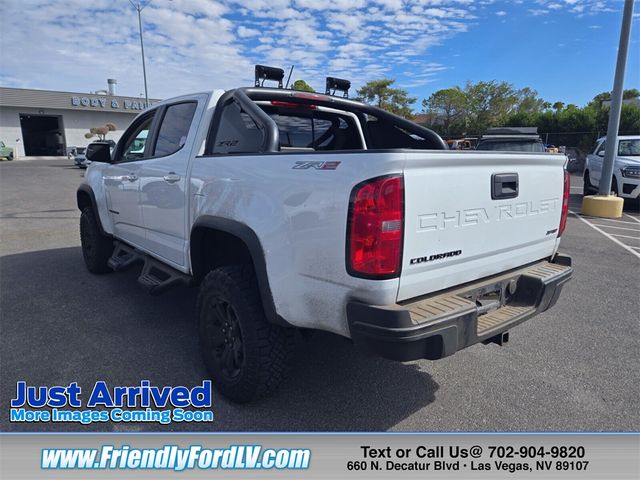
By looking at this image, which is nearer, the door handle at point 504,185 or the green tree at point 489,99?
the door handle at point 504,185

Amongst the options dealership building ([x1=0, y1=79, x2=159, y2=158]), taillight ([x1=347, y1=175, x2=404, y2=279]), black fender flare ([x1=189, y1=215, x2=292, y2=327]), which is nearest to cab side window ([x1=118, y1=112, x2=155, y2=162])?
black fender flare ([x1=189, y1=215, x2=292, y2=327])

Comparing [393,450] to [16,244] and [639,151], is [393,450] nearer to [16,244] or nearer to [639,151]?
[16,244]

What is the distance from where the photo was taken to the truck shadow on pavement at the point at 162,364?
8.67ft

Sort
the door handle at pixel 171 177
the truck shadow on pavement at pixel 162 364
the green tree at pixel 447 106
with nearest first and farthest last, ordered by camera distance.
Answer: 1. the truck shadow on pavement at pixel 162 364
2. the door handle at pixel 171 177
3. the green tree at pixel 447 106

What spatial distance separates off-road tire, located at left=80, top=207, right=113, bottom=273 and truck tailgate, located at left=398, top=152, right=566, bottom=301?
4.15m

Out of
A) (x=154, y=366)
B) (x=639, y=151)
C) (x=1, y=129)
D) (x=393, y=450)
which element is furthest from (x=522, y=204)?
(x=1, y=129)

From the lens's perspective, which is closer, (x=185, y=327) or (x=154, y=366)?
(x=154, y=366)

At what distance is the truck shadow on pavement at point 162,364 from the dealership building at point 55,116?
37.7 m

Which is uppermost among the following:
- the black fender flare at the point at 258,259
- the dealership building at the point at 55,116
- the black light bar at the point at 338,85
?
the dealership building at the point at 55,116

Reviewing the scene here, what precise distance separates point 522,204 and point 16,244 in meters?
7.43

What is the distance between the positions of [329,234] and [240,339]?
1048 millimetres

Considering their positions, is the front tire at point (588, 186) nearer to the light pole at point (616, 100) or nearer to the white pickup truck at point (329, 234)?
the light pole at point (616, 100)

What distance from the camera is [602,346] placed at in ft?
11.9

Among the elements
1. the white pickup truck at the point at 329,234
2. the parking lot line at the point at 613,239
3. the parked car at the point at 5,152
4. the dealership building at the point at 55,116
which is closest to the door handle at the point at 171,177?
the white pickup truck at the point at 329,234
